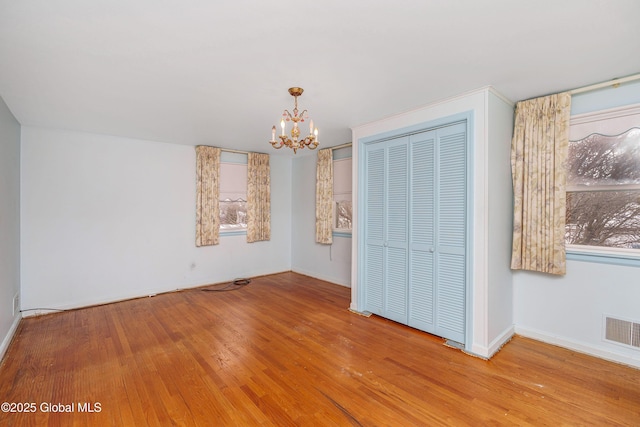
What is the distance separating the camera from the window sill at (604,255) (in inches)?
103

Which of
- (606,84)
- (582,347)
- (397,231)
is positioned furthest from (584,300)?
(606,84)

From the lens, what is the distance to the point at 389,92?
114 inches

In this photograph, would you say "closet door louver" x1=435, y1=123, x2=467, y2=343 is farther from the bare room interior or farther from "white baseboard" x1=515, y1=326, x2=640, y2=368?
"white baseboard" x1=515, y1=326, x2=640, y2=368

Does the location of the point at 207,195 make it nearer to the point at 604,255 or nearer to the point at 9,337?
the point at 9,337

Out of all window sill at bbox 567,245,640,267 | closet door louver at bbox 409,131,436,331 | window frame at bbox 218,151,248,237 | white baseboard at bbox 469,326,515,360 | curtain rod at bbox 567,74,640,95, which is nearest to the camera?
curtain rod at bbox 567,74,640,95

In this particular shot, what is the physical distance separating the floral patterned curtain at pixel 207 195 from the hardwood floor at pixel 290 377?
1.88m

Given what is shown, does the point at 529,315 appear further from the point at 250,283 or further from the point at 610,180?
the point at 250,283

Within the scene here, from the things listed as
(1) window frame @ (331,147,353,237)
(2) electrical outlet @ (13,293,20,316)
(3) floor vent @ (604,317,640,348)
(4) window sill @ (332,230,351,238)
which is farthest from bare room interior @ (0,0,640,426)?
(4) window sill @ (332,230,351,238)

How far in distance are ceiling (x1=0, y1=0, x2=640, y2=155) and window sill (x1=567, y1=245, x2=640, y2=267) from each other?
1.56 m

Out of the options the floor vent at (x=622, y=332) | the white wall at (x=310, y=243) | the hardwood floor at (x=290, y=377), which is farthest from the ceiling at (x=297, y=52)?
the white wall at (x=310, y=243)

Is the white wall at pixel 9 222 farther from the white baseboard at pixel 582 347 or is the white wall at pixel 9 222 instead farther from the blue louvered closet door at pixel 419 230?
the white baseboard at pixel 582 347

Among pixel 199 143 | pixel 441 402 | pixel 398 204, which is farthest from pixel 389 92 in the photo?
pixel 199 143

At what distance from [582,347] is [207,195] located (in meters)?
5.50

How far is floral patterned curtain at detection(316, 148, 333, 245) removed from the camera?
546cm
